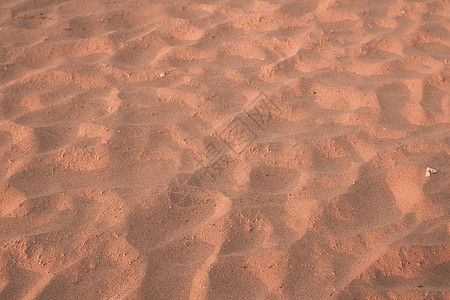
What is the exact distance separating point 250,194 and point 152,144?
63 cm

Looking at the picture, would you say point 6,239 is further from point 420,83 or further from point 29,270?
point 420,83

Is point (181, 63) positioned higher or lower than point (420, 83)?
higher

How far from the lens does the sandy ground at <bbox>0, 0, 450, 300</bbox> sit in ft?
6.51

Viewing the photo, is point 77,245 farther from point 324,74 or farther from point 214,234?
point 324,74

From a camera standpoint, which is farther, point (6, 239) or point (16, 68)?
point (16, 68)

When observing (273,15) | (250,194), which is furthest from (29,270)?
(273,15)

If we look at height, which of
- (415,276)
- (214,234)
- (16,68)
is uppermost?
(16,68)

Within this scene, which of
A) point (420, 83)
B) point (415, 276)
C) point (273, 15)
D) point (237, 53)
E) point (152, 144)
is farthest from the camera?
point (273, 15)

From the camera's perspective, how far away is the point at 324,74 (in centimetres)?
284

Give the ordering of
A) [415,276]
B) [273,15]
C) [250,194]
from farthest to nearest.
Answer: [273,15], [250,194], [415,276]

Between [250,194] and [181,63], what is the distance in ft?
3.71

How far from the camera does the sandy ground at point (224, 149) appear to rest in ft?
6.51

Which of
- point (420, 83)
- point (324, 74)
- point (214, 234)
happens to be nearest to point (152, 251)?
point (214, 234)

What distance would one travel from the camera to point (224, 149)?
2457mm
